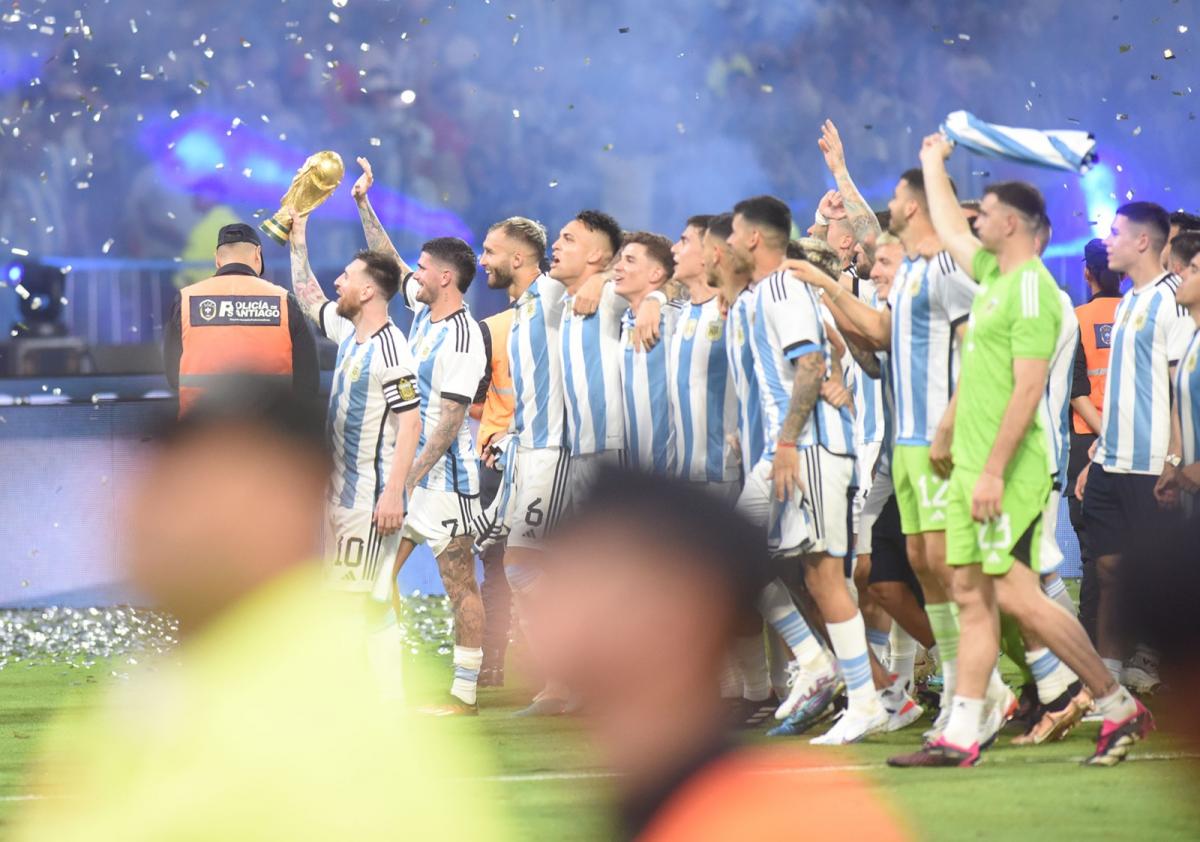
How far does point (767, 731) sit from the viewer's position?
6242mm

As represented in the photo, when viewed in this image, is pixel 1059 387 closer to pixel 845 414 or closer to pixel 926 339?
pixel 926 339

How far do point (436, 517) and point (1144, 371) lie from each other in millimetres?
2656

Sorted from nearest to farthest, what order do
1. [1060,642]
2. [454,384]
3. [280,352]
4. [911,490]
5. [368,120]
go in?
[1060,642], [911,490], [454,384], [280,352], [368,120]

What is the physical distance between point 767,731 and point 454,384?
1813 millimetres

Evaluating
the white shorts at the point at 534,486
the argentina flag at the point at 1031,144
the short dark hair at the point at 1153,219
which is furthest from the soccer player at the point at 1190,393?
the white shorts at the point at 534,486

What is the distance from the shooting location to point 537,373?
7.17 m

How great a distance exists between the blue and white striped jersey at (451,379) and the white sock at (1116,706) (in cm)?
280

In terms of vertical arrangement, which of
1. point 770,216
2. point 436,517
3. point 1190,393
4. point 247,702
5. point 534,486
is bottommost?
point 247,702

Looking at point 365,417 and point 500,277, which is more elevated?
point 500,277

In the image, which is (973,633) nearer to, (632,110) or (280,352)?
(280,352)

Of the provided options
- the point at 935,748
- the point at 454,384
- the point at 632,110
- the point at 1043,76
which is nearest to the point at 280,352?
the point at 454,384

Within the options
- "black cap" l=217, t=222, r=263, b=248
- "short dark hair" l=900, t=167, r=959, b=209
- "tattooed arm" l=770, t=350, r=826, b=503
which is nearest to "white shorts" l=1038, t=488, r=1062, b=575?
"tattooed arm" l=770, t=350, r=826, b=503

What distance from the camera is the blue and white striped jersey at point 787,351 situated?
5.98 m

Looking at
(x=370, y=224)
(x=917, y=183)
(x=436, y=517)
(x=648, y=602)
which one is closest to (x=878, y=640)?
(x=436, y=517)
